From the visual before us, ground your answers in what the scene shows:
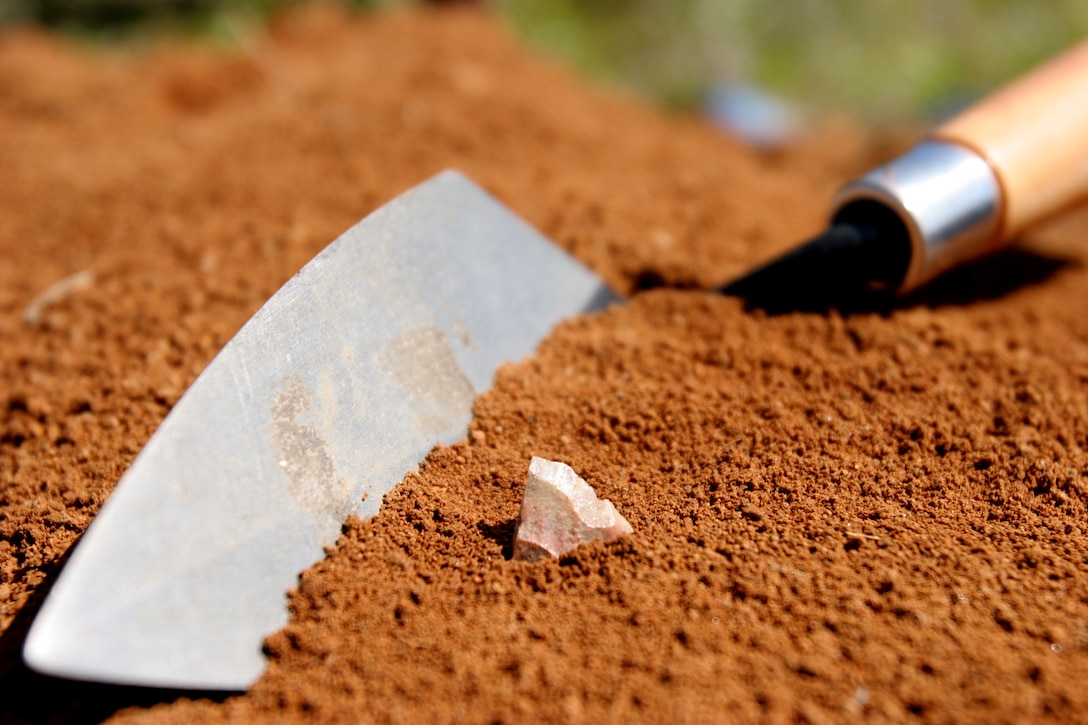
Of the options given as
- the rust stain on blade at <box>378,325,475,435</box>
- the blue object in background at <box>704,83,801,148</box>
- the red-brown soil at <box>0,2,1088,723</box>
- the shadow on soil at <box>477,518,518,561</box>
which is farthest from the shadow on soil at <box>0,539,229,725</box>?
the blue object in background at <box>704,83,801,148</box>

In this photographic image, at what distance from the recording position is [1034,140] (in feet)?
7.16

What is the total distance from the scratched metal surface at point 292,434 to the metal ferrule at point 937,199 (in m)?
0.82

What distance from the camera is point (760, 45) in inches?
214

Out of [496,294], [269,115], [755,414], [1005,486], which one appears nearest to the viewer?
[1005,486]

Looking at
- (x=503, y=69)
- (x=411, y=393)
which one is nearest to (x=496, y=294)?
(x=411, y=393)

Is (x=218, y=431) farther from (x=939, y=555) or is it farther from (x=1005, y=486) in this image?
(x=1005, y=486)

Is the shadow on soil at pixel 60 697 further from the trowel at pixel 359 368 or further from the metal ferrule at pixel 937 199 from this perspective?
the metal ferrule at pixel 937 199

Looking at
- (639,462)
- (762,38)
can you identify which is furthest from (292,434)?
(762,38)

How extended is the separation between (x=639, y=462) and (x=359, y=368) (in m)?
0.58

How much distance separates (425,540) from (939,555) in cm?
88

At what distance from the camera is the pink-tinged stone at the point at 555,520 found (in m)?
1.50

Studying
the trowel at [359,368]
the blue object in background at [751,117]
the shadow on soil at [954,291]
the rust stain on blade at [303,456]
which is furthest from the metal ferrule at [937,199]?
the blue object in background at [751,117]

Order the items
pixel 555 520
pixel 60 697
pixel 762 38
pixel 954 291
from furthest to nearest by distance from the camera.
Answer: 1. pixel 762 38
2. pixel 954 291
3. pixel 555 520
4. pixel 60 697

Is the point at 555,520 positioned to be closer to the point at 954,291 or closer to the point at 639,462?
the point at 639,462
